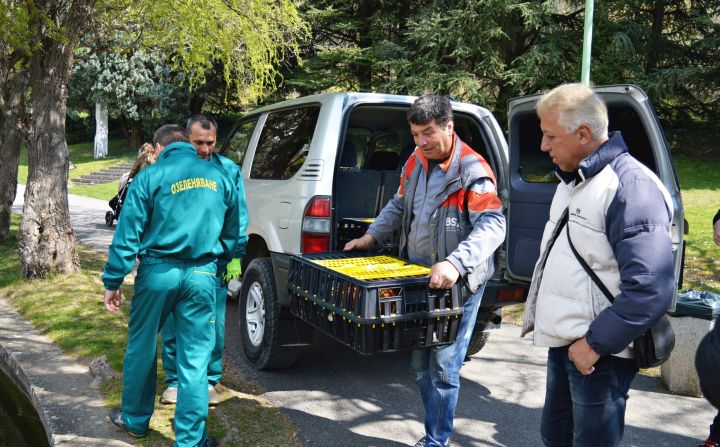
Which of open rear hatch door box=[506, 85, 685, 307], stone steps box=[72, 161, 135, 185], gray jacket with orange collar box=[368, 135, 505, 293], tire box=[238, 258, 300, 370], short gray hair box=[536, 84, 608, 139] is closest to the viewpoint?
short gray hair box=[536, 84, 608, 139]

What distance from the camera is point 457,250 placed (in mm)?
2994

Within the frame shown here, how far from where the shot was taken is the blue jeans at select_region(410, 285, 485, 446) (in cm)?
317

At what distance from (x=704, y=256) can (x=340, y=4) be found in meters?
18.3

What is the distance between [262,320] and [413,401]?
1330 mm

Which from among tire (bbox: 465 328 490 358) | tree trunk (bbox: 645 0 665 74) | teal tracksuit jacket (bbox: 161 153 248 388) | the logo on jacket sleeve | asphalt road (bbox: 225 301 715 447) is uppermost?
tree trunk (bbox: 645 0 665 74)

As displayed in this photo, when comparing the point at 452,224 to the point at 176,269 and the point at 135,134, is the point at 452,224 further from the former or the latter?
the point at 135,134

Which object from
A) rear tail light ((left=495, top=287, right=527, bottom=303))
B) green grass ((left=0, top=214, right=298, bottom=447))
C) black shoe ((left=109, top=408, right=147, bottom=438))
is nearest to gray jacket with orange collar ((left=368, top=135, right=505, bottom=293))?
rear tail light ((left=495, top=287, right=527, bottom=303))

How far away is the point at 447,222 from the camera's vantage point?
320 cm

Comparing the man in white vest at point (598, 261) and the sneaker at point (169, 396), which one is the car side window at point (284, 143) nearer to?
the sneaker at point (169, 396)

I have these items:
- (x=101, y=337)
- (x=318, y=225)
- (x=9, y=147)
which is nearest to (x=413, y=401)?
(x=318, y=225)

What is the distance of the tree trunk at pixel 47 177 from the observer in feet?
24.2

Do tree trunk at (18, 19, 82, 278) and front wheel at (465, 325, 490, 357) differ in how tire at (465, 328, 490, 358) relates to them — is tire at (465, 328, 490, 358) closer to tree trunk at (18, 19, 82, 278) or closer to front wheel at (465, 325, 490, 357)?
front wheel at (465, 325, 490, 357)

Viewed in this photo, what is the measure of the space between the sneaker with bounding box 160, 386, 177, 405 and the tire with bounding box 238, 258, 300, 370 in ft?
2.71

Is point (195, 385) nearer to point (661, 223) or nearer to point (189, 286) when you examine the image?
point (189, 286)
